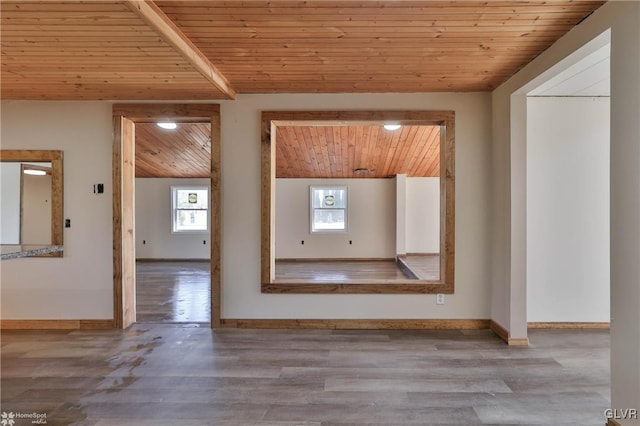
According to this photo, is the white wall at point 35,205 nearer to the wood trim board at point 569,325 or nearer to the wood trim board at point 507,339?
the wood trim board at point 507,339

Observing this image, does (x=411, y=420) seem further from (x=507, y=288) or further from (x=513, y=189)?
(x=513, y=189)

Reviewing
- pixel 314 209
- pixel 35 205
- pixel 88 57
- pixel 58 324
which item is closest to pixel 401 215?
pixel 314 209

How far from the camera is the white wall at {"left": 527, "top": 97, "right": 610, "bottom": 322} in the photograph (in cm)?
326

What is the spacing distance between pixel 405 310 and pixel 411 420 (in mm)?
1525

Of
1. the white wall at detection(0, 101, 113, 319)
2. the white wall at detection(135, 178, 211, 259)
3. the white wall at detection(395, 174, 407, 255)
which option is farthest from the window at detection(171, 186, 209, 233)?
the white wall at detection(0, 101, 113, 319)

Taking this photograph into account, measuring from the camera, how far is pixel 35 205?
4969 millimetres

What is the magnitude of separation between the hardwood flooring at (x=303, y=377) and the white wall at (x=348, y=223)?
15.9 feet

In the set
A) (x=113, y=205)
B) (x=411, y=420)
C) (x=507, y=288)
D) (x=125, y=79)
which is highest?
(x=125, y=79)

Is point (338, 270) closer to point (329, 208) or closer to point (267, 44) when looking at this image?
point (329, 208)

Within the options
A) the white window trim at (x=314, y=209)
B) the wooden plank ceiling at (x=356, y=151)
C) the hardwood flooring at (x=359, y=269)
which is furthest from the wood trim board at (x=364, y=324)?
the white window trim at (x=314, y=209)

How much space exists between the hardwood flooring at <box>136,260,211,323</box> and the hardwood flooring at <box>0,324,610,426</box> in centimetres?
51

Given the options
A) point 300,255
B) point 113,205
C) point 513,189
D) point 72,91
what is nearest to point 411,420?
point 513,189

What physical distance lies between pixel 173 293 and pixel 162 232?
394 cm

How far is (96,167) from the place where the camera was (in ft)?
11.1
